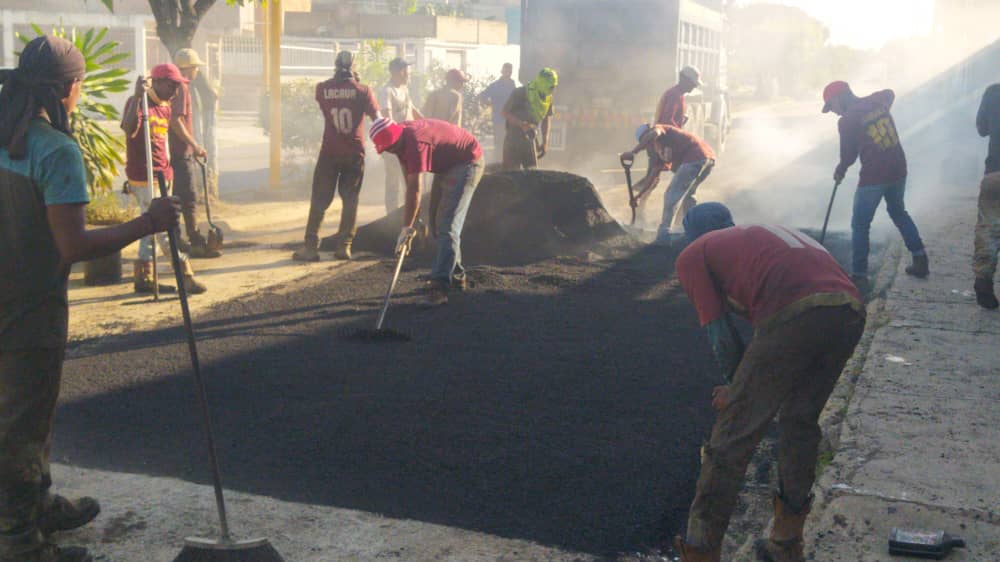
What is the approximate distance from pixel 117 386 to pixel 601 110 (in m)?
13.5

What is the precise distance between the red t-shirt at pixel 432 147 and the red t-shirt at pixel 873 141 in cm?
312

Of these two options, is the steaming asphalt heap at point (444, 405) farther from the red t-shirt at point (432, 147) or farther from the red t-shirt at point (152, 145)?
the red t-shirt at point (152, 145)

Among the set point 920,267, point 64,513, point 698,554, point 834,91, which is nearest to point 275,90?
point 834,91

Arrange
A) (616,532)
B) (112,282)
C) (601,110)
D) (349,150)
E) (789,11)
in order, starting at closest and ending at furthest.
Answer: (616,532)
(112,282)
(349,150)
(601,110)
(789,11)

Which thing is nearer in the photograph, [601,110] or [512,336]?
[512,336]

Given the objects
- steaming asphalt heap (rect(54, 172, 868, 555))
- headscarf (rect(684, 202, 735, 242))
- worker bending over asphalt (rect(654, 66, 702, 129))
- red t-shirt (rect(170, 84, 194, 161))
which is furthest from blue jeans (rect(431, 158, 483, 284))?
worker bending over asphalt (rect(654, 66, 702, 129))

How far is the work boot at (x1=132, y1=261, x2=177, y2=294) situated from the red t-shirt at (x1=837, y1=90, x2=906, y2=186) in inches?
222

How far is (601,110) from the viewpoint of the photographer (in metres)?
18.5

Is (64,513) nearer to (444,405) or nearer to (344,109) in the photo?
(444,405)

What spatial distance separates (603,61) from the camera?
18.5m

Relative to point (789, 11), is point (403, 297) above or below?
below

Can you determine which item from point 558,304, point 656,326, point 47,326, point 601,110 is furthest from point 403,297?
point 601,110

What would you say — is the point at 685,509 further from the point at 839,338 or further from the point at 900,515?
the point at 839,338

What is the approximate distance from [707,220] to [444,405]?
87.4 inches
